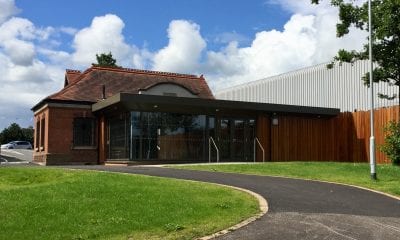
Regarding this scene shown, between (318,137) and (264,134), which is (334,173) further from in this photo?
(318,137)

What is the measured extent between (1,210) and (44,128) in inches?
900

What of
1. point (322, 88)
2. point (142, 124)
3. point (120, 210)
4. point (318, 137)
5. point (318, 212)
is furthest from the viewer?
point (322, 88)

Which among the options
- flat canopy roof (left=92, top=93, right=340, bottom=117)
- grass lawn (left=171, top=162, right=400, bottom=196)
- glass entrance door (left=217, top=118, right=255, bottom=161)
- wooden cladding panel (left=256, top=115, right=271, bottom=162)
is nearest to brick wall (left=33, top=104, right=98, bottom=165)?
flat canopy roof (left=92, top=93, right=340, bottom=117)

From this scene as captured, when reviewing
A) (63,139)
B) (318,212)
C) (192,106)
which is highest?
(192,106)

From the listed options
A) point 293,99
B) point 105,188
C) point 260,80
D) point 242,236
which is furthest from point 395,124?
point 260,80

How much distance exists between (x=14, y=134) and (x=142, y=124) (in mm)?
68386

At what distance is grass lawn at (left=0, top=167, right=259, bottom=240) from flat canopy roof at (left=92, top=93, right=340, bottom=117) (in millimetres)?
11895

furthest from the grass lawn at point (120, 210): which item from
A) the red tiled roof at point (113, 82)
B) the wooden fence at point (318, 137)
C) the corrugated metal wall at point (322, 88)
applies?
the corrugated metal wall at point (322, 88)

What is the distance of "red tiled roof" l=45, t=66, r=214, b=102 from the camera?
32.8 m

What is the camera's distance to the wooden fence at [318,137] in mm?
31312

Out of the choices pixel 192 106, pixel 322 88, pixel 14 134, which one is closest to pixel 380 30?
pixel 192 106

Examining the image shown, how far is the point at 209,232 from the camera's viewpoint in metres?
9.18

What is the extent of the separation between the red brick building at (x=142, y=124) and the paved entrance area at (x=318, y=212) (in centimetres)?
1112

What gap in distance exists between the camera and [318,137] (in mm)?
32812
